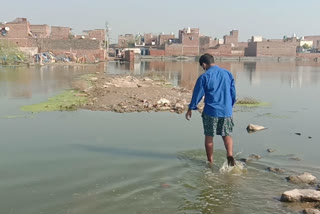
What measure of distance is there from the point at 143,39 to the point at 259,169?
3933 inches

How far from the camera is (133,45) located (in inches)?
3661

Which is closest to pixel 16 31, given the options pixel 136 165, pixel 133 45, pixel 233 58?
pixel 133 45

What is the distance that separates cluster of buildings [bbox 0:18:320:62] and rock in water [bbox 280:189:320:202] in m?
42.4

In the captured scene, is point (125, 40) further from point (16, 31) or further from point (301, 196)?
point (301, 196)

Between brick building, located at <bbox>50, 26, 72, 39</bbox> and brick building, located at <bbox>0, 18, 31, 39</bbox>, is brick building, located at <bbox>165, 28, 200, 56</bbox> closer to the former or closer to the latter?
brick building, located at <bbox>50, 26, 72, 39</bbox>

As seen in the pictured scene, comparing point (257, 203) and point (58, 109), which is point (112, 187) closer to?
point (257, 203)

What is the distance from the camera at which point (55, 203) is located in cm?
384

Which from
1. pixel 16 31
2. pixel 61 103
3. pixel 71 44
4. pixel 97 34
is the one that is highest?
pixel 97 34

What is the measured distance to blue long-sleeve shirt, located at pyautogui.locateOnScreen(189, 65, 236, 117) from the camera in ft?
16.2

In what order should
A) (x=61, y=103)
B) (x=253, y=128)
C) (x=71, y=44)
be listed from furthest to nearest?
(x=71, y=44) → (x=61, y=103) → (x=253, y=128)

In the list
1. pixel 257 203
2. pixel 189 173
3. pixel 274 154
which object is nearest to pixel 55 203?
pixel 189 173

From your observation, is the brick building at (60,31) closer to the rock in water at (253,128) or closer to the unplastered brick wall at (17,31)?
the unplastered brick wall at (17,31)

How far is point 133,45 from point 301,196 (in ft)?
300

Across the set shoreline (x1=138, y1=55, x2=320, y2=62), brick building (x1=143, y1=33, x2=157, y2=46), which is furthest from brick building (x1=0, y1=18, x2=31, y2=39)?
brick building (x1=143, y1=33, x2=157, y2=46)
